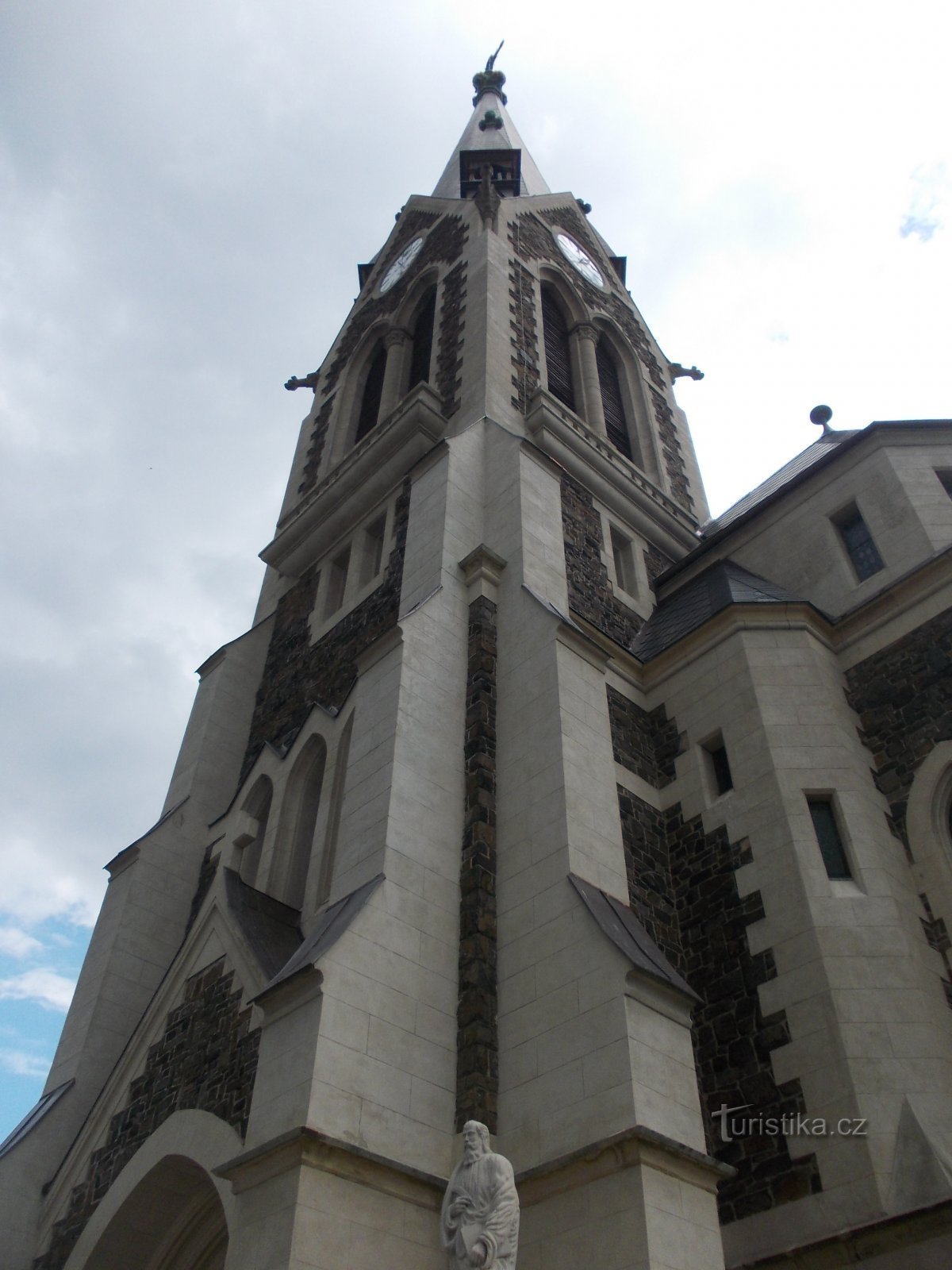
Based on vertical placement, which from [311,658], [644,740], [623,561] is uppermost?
[623,561]

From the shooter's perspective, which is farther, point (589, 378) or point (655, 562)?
point (589, 378)

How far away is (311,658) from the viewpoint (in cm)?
1705

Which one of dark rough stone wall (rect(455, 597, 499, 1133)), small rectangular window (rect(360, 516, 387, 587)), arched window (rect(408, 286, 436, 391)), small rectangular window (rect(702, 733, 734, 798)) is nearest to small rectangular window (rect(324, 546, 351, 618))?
small rectangular window (rect(360, 516, 387, 587))

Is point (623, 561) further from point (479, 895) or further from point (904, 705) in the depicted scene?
point (479, 895)

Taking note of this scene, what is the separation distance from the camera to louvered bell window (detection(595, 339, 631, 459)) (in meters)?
22.1

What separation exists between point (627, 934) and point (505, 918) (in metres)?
1.37

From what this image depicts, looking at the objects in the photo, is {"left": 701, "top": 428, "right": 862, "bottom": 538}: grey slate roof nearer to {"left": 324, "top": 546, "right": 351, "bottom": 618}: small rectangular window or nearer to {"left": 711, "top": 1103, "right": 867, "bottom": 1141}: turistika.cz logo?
{"left": 324, "top": 546, "right": 351, "bottom": 618}: small rectangular window

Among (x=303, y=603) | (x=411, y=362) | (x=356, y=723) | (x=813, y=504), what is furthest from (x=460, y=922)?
(x=411, y=362)

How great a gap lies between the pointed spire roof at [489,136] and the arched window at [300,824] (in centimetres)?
1879

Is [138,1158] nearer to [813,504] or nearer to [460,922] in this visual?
[460,922]

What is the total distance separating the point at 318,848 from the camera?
495 inches

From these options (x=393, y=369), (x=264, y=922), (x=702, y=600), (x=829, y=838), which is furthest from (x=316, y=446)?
(x=829, y=838)

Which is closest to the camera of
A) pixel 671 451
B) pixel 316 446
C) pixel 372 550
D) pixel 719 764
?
pixel 719 764

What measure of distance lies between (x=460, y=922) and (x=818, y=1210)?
3.75 meters
